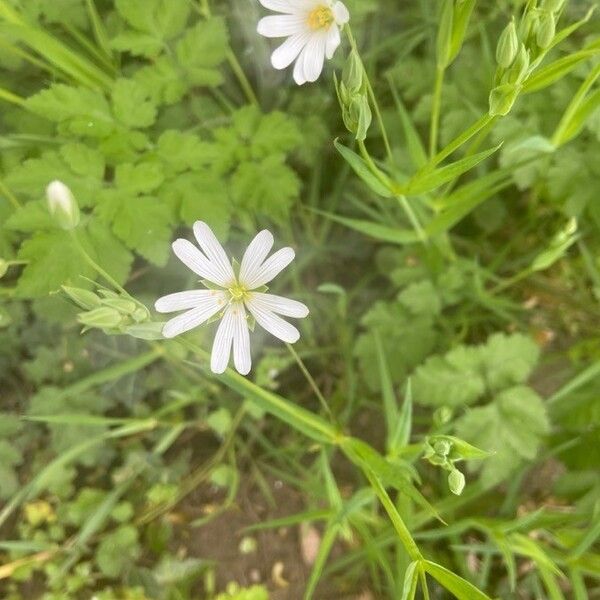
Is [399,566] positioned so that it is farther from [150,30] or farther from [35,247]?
[150,30]

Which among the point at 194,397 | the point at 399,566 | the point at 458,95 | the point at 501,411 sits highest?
the point at 458,95

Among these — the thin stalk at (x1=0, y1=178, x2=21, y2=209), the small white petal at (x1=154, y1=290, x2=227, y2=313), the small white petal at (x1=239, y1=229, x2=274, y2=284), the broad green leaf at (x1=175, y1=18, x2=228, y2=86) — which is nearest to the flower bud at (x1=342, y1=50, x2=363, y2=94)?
the small white petal at (x1=239, y1=229, x2=274, y2=284)

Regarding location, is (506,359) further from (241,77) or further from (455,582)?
(241,77)

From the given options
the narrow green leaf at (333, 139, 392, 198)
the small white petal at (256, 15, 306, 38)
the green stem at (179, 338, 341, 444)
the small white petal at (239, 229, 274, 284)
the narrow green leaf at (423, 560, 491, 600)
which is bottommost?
the narrow green leaf at (423, 560, 491, 600)

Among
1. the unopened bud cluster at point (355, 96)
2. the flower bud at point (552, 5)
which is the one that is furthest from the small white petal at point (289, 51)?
the flower bud at point (552, 5)

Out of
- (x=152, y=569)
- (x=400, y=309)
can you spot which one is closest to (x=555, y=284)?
(x=400, y=309)

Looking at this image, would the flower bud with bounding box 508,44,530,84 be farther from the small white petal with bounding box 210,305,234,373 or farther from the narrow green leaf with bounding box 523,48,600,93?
the small white petal with bounding box 210,305,234,373

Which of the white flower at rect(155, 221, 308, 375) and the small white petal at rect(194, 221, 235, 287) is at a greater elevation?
the small white petal at rect(194, 221, 235, 287)
